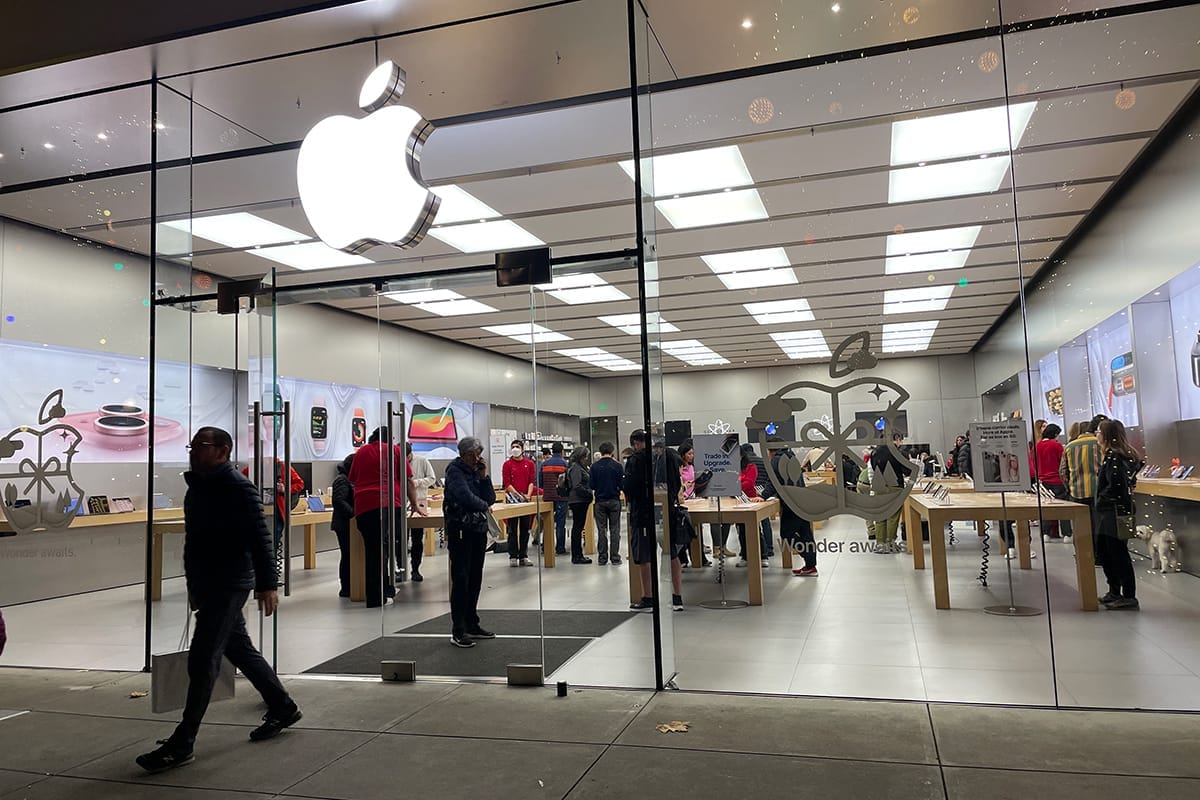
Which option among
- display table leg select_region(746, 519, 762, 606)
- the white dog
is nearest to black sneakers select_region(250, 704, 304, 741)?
display table leg select_region(746, 519, 762, 606)

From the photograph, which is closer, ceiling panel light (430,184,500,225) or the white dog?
the white dog

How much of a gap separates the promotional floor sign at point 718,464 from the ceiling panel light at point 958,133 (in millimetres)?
2382

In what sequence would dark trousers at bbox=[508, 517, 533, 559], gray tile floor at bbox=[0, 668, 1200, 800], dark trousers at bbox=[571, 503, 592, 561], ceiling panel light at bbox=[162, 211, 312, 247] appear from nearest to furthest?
1. gray tile floor at bbox=[0, 668, 1200, 800]
2. dark trousers at bbox=[508, 517, 533, 559]
3. dark trousers at bbox=[571, 503, 592, 561]
4. ceiling panel light at bbox=[162, 211, 312, 247]

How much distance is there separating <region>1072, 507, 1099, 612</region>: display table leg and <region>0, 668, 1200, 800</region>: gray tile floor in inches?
29.7

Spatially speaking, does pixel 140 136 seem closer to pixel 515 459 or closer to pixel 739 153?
pixel 515 459

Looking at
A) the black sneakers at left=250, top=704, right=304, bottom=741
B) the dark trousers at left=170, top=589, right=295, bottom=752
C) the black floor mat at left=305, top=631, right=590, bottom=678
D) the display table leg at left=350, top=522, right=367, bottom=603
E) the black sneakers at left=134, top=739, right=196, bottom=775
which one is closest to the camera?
the black sneakers at left=134, top=739, right=196, bottom=775

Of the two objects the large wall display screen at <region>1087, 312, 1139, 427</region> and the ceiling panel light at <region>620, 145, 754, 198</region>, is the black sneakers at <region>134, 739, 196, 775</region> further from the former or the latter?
the large wall display screen at <region>1087, 312, 1139, 427</region>

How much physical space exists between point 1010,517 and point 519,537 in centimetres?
319

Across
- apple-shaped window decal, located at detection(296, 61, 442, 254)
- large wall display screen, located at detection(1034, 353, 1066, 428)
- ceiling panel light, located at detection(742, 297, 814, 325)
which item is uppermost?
apple-shaped window decal, located at detection(296, 61, 442, 254)

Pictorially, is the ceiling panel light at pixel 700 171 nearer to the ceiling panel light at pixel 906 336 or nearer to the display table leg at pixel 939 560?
the ceiling panel light at pixel 906 336

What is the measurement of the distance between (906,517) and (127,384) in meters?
7.88

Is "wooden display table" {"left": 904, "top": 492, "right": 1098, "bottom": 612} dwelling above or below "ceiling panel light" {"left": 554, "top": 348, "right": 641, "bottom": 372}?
below

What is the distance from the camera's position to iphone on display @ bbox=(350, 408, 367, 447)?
20.6ft

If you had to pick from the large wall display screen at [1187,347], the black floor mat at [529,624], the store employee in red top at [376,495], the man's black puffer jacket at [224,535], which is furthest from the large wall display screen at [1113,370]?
the man's black puffer jacket at [224,535]
